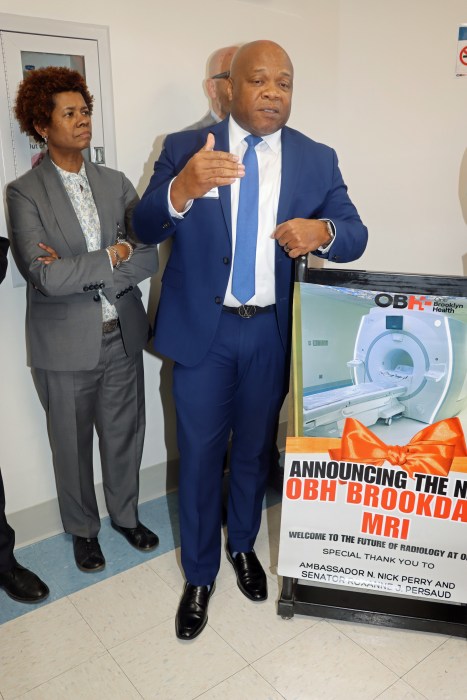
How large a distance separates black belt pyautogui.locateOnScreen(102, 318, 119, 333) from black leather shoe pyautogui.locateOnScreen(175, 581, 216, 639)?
98 cm

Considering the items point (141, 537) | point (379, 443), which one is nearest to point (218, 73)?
point (379, 443)

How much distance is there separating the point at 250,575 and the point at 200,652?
0.36 metres

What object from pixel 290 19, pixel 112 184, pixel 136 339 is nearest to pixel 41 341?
pixel 136 339

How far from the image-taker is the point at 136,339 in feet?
7.78

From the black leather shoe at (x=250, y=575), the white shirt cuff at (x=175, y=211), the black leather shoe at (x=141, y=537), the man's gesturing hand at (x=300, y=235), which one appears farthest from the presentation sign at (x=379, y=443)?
the black leather shoe at (x=141, y=537)

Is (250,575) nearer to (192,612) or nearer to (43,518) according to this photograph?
(192,612)

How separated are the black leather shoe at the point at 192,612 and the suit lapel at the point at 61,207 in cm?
128

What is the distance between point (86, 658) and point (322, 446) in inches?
40.9

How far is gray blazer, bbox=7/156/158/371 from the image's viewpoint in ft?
6.81

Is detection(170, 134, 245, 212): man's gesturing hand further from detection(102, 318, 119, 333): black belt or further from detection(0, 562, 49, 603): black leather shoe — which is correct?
detection(0, 562, 49, 603): black leather shoe

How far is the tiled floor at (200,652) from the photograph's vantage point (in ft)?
6.12

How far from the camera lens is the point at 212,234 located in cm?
190

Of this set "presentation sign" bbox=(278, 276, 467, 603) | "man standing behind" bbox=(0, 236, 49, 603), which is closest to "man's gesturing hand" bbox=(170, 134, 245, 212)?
"presentation sign" bbox=(278, 276, 467, 603)

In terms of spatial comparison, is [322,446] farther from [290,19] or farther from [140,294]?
[290,19]
